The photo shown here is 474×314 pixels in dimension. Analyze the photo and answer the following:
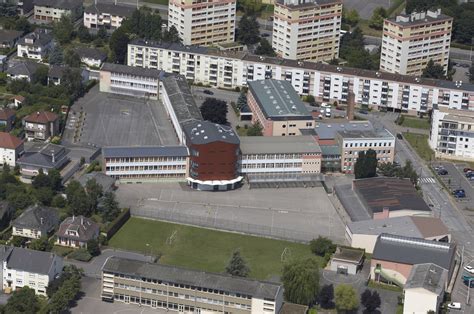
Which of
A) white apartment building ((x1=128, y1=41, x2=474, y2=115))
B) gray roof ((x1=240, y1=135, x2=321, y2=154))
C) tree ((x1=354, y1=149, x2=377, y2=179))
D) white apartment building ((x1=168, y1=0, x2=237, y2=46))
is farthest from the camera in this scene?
white apartment building ((x1=168, y1=0, x2=237, y2=46))

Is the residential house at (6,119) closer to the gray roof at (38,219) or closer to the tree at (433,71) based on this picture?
the gray roof at (38,219)

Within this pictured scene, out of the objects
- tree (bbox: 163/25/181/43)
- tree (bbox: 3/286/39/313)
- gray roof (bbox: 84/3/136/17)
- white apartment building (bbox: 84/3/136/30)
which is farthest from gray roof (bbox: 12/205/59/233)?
gray roof (bbox: 84/3/136/17)

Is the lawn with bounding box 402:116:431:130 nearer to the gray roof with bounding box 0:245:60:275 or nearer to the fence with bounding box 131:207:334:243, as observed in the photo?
the fence with bounding box 131:207:334:243

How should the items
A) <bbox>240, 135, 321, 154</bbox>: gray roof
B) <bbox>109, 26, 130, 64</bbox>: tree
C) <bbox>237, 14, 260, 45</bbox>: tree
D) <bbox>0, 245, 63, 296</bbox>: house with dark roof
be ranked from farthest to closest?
<bbox>237, 14, 260, 45</bbox>: tree → <bbox>109, 26, 130, 64</bbox>: tree → <bbox>240, 135, 321, 154</bbox>: gray roof → <bbox>0, 245, 63, 296</bbox>: house with dark roof

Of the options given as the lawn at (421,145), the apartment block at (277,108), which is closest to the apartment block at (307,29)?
the apartment block at (277,108)

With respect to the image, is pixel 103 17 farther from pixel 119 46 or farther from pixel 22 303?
pixel 22 303

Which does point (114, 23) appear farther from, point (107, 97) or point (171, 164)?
point (171, 164)
